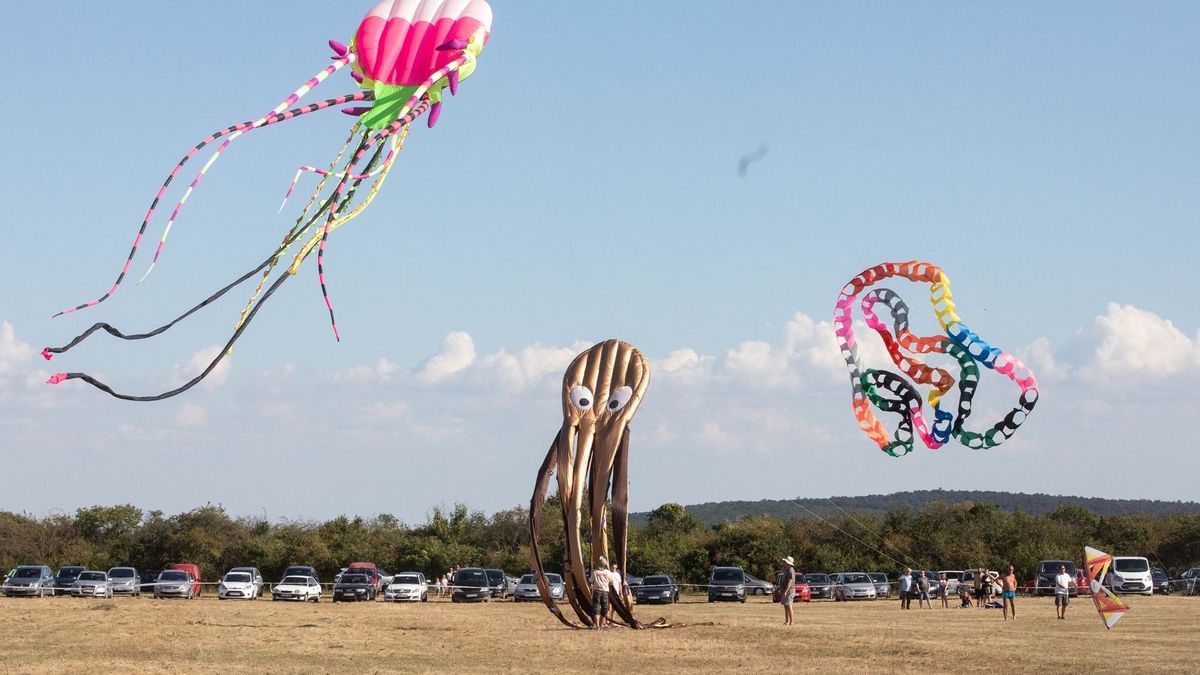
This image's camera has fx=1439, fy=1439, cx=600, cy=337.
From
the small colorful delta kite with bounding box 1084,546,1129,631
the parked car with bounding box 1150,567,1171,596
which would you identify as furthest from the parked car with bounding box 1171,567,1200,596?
the small colorful delta kite with bounding box 1084,546,1129,631

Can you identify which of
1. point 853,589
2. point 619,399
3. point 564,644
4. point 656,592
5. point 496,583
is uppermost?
point 619,399

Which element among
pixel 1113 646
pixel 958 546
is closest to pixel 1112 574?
pixel 958 546

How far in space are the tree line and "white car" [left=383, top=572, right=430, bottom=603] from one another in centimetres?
1589

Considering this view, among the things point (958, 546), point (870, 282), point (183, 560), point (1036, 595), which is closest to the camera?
point (870, 282)

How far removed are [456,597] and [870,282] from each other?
75.7ft

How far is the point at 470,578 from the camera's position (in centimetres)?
4741

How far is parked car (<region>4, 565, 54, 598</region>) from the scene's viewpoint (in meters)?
46.2

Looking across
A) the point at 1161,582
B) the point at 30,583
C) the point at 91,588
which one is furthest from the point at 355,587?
the point at 1161,582

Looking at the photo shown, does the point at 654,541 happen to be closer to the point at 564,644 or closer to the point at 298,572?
the point at 298,572

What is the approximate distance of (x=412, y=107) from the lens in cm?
1557

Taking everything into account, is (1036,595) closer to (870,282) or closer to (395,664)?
(870,282)

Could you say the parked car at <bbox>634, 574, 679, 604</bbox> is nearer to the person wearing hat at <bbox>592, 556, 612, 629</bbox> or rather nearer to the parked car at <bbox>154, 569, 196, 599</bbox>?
the parked car at <bbox>154, 569, 196, 599</bbox>

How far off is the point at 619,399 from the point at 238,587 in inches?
1079

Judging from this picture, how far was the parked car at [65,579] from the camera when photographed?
4675 cm
